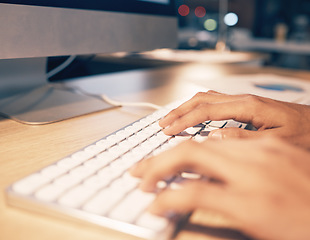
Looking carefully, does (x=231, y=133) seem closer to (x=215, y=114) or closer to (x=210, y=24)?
(x=215, y=114)

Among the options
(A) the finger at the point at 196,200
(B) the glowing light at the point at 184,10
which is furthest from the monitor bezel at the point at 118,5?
(B) the glowing light at the point at 184,10

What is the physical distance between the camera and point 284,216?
0.72ft

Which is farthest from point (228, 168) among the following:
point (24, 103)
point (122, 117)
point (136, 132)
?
point (24, 103)

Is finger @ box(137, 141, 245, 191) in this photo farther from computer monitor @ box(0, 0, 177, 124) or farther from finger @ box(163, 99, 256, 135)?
computer monitor @ box(0, 0, 177, 124)

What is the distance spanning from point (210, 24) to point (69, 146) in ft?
14.0

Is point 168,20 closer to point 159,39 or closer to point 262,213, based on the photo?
point 159,39

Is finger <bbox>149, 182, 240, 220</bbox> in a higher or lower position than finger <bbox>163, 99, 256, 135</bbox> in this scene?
lower

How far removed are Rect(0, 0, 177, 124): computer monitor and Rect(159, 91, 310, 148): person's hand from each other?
22cm

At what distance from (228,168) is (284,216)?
5cm

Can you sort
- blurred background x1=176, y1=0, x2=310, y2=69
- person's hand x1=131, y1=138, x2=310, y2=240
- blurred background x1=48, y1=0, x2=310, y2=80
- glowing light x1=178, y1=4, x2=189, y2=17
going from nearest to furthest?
1. person's hand x1=131, y1=138, x2=310, y2=240
2. blurred background x1=48, y1=0, x2=310, y2=80
3. blurred background x1=176, y1=0, x2=310, y2=69
4. glowing light x1=178, y1=4, x2=189, y2=17

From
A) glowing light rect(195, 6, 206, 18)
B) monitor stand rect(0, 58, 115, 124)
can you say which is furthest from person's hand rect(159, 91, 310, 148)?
glowing light rect(195, 6, 206, 18)

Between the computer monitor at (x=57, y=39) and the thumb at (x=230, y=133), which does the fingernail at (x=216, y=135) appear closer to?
the thumb at (x=230, y=133)

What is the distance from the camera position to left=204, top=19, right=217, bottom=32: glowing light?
430cm

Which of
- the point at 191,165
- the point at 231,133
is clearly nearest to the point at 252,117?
the point at 231,133
